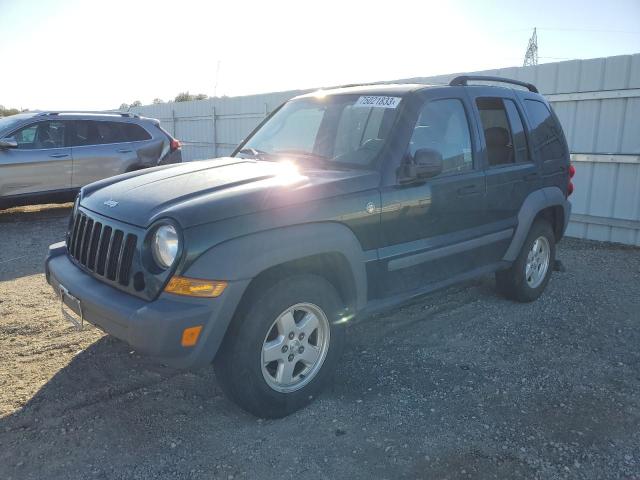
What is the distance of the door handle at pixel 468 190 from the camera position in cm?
398

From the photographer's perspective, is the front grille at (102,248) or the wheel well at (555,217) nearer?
the front grille at (102,248)

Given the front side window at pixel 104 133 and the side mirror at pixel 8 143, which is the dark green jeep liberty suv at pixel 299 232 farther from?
the front side window at pixel 104 133

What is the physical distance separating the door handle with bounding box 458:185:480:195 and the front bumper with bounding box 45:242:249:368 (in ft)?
6.48

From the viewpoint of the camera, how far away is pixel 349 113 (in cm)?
393

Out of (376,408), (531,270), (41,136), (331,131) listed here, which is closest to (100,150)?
(41,136)

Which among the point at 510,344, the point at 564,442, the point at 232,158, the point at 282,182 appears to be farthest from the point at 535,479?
the point at 232,158

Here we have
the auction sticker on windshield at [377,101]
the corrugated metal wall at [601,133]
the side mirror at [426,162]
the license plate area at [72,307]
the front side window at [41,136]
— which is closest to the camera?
the license plate area at [72,307]

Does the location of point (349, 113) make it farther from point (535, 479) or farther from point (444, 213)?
point (535, 479)

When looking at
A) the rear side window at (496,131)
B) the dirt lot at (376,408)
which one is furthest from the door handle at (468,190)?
the dirt lot at (376,408)

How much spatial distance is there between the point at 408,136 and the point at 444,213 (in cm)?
63

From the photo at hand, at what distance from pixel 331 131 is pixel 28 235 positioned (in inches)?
243

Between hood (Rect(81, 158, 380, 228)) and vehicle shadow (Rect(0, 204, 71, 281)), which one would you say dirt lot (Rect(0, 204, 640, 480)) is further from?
vehicle shadow (Rect(0, 204, 71, 281))

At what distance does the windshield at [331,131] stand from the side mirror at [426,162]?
28cm

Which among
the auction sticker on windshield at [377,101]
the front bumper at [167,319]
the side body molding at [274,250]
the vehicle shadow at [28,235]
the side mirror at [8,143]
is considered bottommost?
the vehicle shadow at [28,235]
